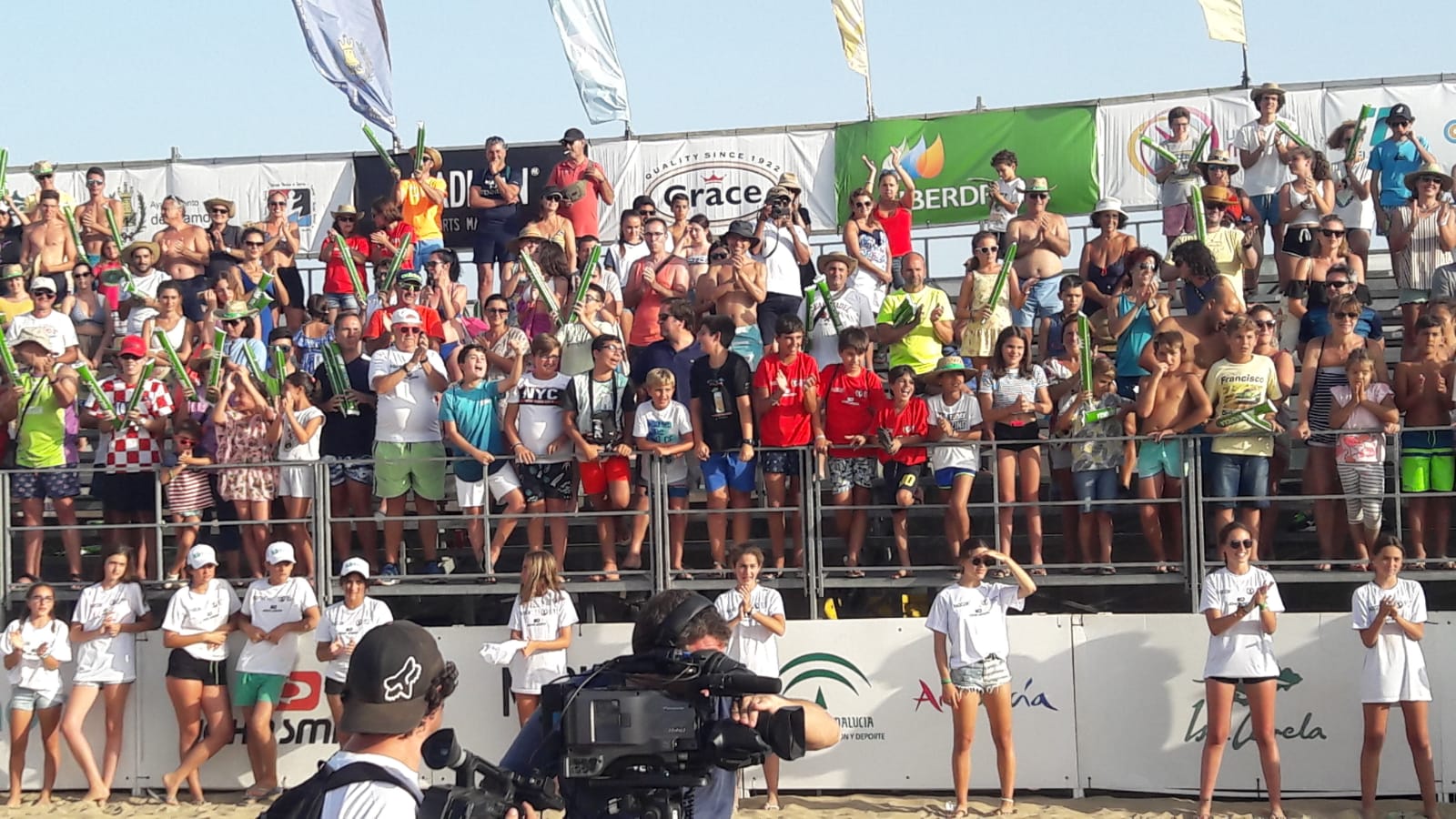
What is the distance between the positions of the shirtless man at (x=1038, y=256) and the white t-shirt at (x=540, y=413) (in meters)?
3.62

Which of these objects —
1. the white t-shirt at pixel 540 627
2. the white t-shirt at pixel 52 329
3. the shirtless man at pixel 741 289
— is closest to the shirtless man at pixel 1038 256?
the shirtless man at pixel 741 289

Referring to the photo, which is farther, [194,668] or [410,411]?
[410,411]

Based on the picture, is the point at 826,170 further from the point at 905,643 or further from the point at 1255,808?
the point at 1255,808

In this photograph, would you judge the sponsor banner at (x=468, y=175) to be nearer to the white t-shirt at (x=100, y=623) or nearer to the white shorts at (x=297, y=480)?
the white shorts at (x=297, y=480)

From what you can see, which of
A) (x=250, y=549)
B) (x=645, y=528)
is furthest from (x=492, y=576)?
(x=250, y=549)

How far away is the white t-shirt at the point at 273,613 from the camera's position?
1153cm

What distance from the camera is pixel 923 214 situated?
17.3 metres

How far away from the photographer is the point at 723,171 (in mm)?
17703

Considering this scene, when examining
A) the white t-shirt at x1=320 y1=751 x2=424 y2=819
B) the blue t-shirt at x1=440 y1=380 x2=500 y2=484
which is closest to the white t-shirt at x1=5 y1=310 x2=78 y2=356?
the blue t-shirt at x1=440 y1=380 x2=500 y2=484

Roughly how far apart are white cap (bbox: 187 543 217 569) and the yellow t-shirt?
4.60 meters

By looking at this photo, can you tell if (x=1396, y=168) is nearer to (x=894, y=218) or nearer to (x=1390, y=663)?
(x=894, y=218)

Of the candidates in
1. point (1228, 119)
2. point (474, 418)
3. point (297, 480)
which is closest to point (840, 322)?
point (474, 418)

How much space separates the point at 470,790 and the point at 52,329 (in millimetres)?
10985

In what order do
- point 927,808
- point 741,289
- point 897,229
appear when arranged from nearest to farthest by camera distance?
point 927,808 < point 741,289 < point 897,229
